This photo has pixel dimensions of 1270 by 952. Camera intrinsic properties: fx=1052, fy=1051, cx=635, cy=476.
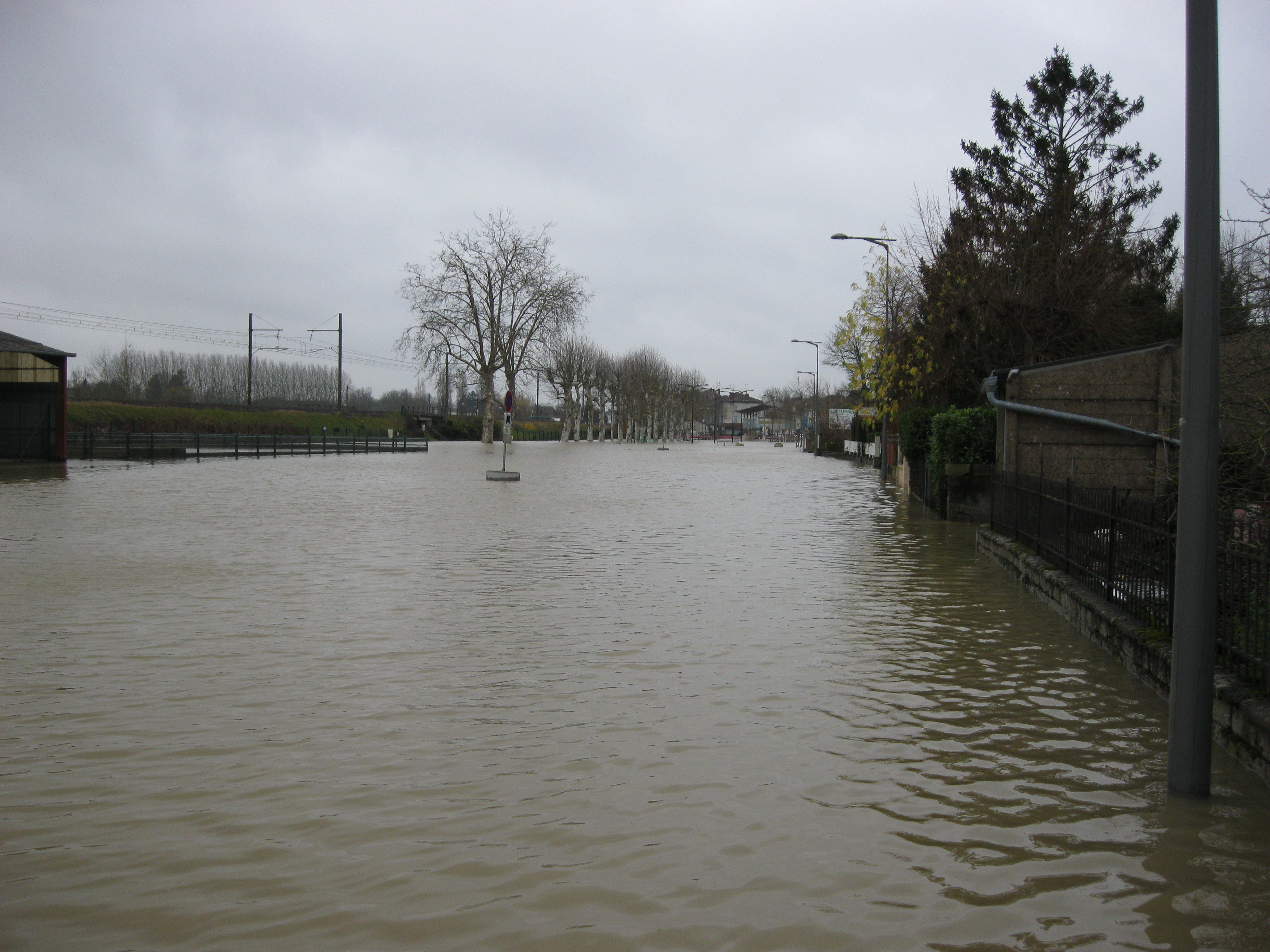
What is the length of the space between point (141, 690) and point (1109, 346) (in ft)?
75.2

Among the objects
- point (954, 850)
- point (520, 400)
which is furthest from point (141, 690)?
point (520, 400)

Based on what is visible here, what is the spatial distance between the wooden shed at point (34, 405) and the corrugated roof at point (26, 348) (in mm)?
24

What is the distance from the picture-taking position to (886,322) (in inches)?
1225

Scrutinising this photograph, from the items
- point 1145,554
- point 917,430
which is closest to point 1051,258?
point 917,430

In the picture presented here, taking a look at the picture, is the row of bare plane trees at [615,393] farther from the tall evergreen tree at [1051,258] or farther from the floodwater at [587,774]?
the floodwater at [587,774]

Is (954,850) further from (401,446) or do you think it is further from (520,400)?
(520,400)

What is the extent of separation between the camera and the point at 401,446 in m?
64.9

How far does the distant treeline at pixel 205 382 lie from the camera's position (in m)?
81.0

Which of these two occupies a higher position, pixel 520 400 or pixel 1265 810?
pixel 520 400

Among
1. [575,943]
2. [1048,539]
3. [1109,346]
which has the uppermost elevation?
[1109,346]

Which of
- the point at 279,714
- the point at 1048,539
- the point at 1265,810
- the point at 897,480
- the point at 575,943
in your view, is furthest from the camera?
the point at 897,480

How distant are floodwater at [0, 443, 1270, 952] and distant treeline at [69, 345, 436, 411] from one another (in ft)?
229

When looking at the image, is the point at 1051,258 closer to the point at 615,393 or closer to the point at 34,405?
the point at 34,405

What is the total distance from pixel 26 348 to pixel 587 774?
37546 mm
